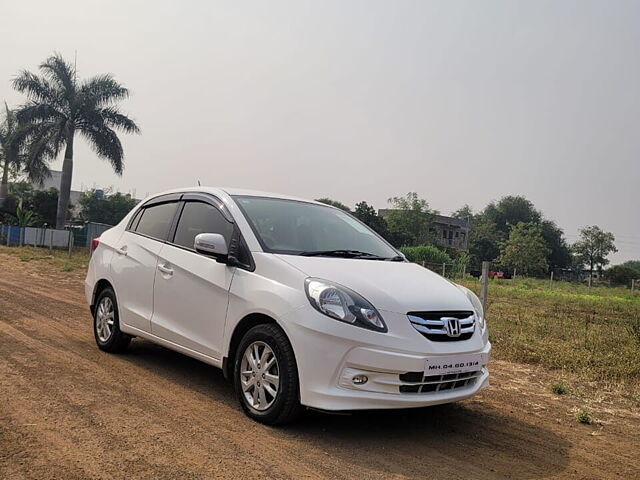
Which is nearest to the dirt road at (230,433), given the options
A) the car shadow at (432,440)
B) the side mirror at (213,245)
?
the car shadow at (432,440)

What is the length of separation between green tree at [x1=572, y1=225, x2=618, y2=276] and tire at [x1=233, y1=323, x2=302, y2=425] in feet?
267

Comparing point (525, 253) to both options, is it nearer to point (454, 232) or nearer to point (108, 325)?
point (454, 232)

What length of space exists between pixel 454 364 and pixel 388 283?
73cm

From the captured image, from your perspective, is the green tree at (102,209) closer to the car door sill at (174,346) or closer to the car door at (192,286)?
the car door sill at (174,346)

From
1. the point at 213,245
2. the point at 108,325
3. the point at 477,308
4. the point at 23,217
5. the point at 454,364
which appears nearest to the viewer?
the point at 454,364

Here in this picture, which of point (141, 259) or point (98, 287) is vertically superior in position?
point (141, 259)

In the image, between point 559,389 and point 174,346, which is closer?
point 174,346

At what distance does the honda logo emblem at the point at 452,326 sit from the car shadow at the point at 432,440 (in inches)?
31.1

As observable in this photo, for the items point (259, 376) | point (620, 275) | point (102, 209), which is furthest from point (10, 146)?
point (620, 275)

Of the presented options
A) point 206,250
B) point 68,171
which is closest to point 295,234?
point 206,250

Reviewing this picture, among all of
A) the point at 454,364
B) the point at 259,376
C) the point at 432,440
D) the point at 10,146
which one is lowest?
the point at 432,440

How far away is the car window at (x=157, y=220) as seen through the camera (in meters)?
5.78

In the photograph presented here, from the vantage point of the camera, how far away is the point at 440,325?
4.15 metres

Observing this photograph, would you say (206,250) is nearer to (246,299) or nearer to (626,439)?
(246,299)
